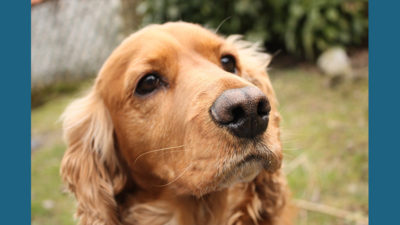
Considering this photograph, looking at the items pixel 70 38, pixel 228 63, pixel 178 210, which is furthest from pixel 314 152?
pixel 70 38

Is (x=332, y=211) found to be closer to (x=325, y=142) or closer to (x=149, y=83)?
Result: (x=325, y=142)

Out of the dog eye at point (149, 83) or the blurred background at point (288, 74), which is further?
the blurred background at point (288, 74)

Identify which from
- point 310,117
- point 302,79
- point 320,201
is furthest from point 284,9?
point 320,201

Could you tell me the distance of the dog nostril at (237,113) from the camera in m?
1.94

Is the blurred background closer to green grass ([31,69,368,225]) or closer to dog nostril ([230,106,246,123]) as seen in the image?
green grass ([31,69,368,225])

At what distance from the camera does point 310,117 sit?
6.68 meters

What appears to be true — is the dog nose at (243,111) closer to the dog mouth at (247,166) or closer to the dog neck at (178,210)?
the dog mouth at (247,166)

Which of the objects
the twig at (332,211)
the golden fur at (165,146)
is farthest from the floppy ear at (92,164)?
the twig at (332,211)

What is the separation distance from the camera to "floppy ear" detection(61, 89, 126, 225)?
2836mm

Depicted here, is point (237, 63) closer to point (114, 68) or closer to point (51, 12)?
point (114, 68)

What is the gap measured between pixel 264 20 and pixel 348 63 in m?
2.20

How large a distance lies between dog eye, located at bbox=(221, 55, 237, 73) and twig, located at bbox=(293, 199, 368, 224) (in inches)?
74.2

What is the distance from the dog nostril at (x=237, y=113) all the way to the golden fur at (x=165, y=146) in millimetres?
159

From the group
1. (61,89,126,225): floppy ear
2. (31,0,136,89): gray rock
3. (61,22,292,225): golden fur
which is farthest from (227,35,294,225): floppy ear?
(31,0,136,89): gray rock
